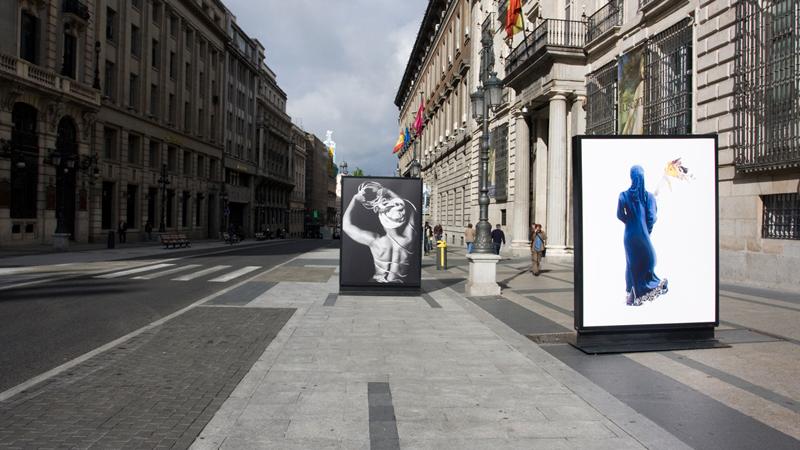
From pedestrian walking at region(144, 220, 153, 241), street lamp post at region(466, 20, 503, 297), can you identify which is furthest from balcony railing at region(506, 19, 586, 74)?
pedestrian walking at region(144, 220, 153, 241)

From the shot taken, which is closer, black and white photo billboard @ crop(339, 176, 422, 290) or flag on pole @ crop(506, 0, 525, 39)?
black and white photo billboard @ crop(339, 176, 422, 290)

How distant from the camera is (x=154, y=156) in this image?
1778 inches

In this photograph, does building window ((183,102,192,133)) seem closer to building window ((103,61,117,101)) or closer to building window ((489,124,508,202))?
building window ((103,61,117,101))

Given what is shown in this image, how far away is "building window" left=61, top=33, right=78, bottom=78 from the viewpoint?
33531 millimetres

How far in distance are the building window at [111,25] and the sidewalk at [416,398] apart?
3824cm

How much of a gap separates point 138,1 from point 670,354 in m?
45.9

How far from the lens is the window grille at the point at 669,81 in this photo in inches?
624

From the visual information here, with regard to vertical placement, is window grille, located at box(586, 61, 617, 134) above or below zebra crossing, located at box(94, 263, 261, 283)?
above

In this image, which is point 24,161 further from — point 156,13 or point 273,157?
point 273,157

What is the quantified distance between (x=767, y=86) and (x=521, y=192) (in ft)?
46.5

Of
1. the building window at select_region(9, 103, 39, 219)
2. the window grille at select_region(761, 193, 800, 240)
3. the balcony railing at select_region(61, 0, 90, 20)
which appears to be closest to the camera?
the window grille at select_region(761, 193, 800, 240)

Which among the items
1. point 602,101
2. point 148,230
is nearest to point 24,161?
point 148,230

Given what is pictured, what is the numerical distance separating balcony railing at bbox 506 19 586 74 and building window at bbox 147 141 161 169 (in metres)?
31.9

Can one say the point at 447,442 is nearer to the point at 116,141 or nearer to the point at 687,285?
the point at 687,285
